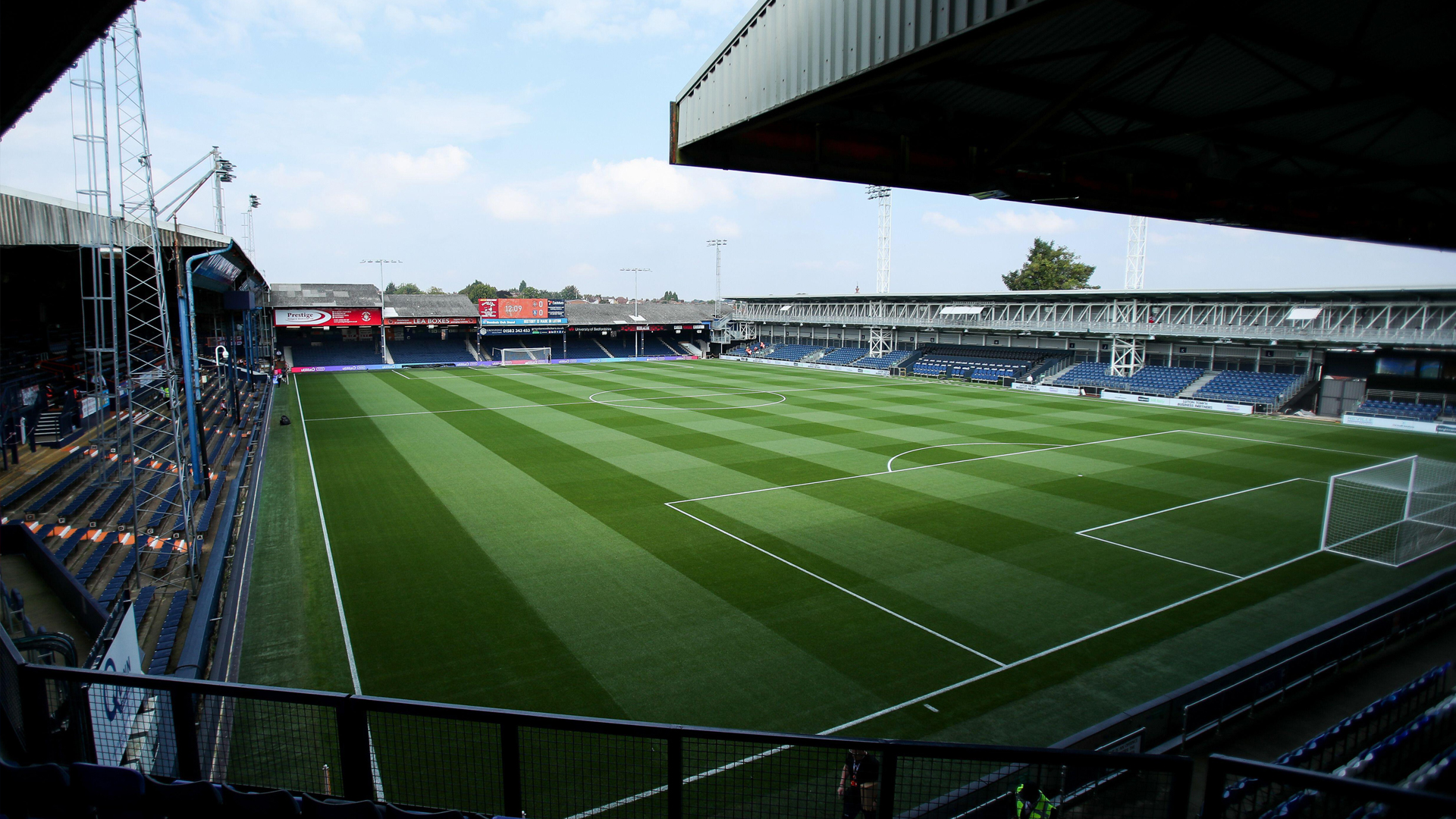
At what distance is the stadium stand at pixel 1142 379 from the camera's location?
141ft

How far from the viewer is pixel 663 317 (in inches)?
3255

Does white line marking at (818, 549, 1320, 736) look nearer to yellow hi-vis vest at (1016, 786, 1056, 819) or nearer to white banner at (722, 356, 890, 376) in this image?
yellow hi-vis vest at (1016, 786, 1056, 819)

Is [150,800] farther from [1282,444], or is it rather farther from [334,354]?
[334,354]

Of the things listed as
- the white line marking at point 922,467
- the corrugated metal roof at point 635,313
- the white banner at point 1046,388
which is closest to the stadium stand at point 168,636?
the white line marking at point 922,467

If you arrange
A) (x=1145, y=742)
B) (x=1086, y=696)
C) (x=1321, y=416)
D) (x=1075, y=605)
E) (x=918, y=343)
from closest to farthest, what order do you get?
1. (x=1145, y=742)
2. (x=1086, y=696)
3. (x=1075, y=605)
4. (x=1321, y=416)
5. (x=918, y=343)

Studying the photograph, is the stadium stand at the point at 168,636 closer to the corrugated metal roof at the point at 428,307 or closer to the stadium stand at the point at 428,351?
the stadium stand at the point at 428,351

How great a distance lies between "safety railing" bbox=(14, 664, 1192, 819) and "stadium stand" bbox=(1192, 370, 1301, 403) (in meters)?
38.4

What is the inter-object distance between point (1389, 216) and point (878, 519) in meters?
11.4

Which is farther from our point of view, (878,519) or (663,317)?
(663,317)

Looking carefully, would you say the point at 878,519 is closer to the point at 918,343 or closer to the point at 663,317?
the point at 918,343

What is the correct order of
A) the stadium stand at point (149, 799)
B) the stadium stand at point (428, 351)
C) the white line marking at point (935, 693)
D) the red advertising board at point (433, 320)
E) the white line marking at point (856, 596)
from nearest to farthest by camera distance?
the stadium stand at point (149, 799) → the white line marking at point (935, 693) → the white line marking at point (856, 596) → the red advertising board at point (433, 320) → the stadium stand at point (428, 351)

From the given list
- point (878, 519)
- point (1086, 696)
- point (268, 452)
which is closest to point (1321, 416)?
point (878, 519)

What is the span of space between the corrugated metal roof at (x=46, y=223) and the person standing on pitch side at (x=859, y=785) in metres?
14.0

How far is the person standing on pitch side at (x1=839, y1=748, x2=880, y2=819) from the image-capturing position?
6742 millimetres
